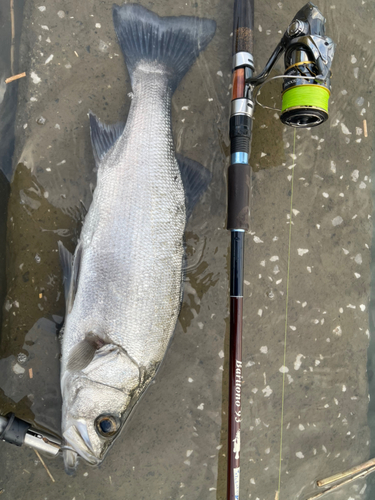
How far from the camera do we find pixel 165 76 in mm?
1601

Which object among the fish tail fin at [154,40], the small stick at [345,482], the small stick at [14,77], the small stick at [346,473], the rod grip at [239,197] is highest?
the fish tail fin at [154,40]

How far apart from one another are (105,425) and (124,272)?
610 millimetres

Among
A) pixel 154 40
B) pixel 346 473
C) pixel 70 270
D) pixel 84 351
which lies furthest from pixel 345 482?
pixel 154 40

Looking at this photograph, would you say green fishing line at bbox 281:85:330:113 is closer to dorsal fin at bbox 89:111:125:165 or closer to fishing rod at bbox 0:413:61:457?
dorsal fin at bbox 89:111:125:165

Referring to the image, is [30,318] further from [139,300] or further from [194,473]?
[194,473]

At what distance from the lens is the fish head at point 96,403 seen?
1354mm

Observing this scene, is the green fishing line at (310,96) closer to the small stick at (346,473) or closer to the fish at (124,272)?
the fish at (124,272)

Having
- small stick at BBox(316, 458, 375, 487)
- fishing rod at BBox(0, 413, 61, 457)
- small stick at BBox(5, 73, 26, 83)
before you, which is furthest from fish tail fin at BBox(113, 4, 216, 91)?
small stick at BBox(316, 458, 375, 487)

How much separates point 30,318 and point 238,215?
3.52 feet

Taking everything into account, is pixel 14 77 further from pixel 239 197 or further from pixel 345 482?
pixel 345 482

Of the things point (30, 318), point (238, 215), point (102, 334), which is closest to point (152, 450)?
point (102, 334)

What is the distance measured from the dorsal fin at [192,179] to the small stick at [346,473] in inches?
66.1

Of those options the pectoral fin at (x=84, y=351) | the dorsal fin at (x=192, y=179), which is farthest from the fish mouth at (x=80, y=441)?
the dorsal fin at (x=192, y=179)

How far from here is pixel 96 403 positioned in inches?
53.2
